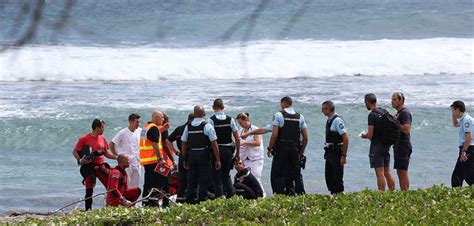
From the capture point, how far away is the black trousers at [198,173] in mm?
13648

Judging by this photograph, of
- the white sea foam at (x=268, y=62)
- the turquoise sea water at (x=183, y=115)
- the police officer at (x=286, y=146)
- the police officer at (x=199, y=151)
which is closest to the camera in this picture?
the police officer at (x=199, y=151)

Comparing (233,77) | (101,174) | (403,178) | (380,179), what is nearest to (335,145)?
(380,179)

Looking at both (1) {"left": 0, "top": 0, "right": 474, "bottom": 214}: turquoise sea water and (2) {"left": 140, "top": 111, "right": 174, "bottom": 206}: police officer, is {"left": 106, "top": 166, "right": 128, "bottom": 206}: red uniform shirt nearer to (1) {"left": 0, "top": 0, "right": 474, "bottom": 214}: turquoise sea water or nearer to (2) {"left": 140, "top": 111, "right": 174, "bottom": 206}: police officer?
(2) {"left": 140, "top": 111, "right": 174, "bottom": 206}: police officer

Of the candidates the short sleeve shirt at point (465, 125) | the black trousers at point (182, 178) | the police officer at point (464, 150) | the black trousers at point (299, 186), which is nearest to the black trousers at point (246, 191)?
the black trousers at point (299, 186)

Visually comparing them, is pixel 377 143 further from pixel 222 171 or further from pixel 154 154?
pixel 154 154

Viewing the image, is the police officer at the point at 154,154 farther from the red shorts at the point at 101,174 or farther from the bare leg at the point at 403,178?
the bare leg at the point at 403,178

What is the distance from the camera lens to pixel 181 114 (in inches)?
967

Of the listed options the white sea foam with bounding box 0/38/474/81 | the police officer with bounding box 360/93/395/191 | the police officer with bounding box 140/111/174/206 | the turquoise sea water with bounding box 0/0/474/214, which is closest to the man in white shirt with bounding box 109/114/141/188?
the police officer with bounding box 140/111/174/206

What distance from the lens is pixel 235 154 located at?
13953 millimetres

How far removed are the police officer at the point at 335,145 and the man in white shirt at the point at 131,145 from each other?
107 inches

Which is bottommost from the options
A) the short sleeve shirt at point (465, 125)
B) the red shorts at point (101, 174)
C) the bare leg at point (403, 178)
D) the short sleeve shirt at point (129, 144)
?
the bare leg at point (403, 178)

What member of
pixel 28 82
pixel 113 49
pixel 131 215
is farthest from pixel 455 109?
pixel 113 49

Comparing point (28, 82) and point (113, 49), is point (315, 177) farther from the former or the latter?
point (113, 49)

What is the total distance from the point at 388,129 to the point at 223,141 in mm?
2122
